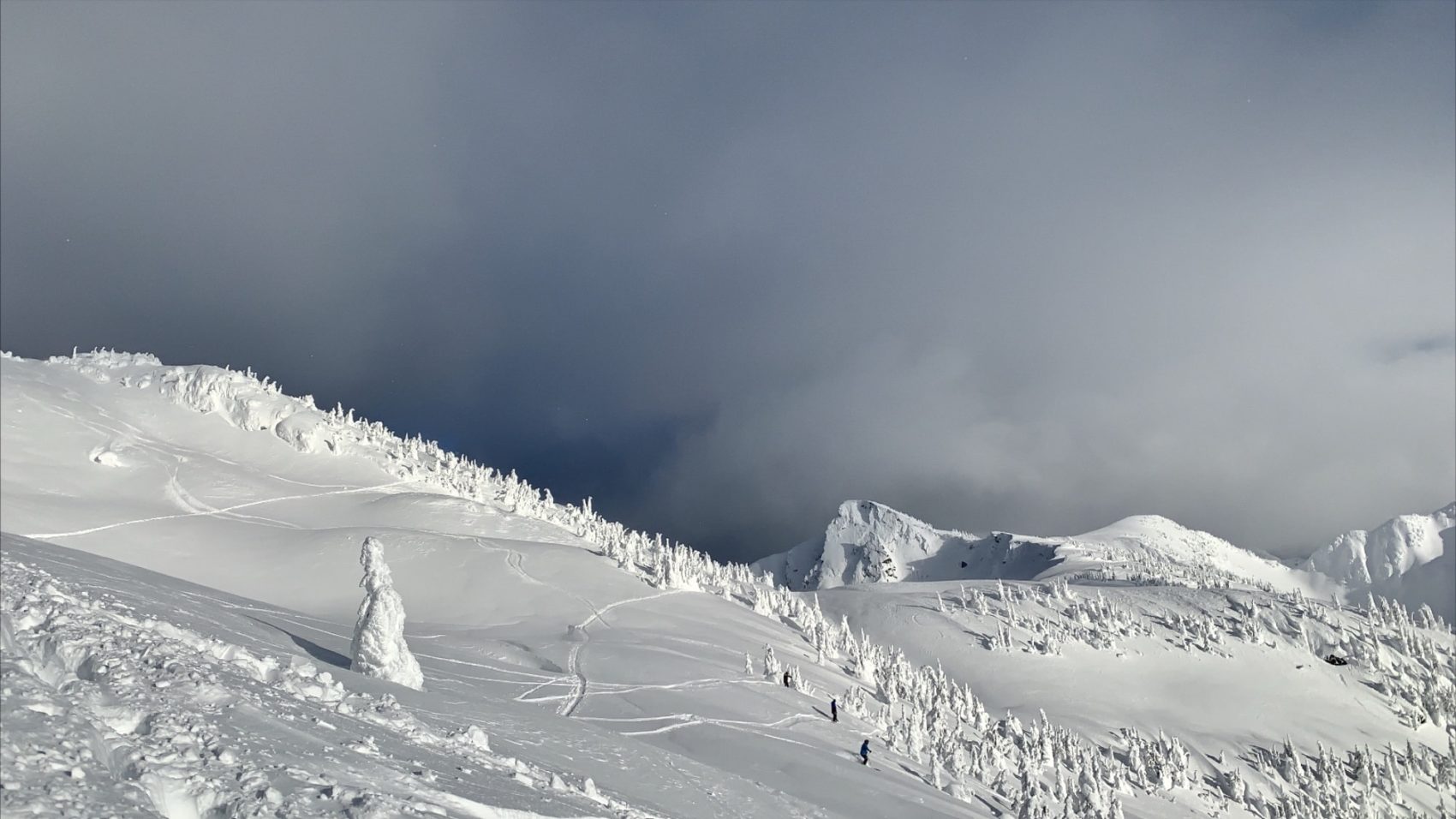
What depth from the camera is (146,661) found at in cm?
1145

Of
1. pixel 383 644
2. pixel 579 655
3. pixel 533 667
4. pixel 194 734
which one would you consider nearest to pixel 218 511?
pixel 579 655

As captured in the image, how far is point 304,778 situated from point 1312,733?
176293 mm

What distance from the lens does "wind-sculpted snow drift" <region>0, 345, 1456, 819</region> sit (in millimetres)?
10586

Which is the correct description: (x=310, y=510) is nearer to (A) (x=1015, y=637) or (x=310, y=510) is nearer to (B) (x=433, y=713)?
(B) (x=433, y=713)

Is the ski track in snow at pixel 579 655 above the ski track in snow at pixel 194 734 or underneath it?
underneath

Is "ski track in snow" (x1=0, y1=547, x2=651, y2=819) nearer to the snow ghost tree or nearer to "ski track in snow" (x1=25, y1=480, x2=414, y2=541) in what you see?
the snow ghost tree

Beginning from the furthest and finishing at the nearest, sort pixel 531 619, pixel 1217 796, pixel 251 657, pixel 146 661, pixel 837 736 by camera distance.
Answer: pixel 1217 796
pixel 531 619
pixel 837 736
pixel 251 657
pixel 146 661

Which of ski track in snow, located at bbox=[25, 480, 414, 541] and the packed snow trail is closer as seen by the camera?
the packed snow trail

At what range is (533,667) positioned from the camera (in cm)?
4700

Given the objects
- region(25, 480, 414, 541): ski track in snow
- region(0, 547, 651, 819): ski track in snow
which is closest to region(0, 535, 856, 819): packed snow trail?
region(0, 547, 651, 819): ski track in snow

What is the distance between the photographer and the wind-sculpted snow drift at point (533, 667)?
1059cm

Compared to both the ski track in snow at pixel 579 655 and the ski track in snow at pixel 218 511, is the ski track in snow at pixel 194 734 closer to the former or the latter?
the ski track in snow at pixel 579 655

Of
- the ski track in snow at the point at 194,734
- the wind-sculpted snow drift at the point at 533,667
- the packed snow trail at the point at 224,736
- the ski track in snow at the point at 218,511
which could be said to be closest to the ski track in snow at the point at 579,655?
the wind-sculpted snow drift at the point at 533,667

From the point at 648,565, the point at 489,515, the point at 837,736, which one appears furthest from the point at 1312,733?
the point at 489,515
